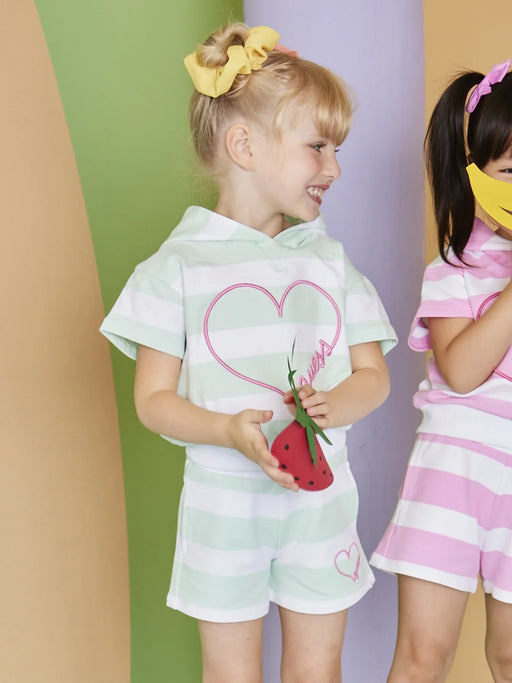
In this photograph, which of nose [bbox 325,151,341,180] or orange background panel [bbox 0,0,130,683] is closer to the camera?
nose [bbox 325,151,341,180]

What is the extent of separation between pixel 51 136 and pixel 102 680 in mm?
874

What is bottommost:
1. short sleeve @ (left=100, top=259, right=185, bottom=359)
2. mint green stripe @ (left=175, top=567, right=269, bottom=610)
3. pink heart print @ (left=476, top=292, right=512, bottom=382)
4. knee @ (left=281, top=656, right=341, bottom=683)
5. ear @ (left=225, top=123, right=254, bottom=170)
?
knee @ (left=281, top=656, right=341, bottom=683)

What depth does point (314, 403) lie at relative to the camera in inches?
36.4

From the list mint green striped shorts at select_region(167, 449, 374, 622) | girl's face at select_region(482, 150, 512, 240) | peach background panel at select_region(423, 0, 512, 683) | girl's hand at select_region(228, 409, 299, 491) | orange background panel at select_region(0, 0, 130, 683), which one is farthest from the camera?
peach background panel at select_region(423, 0, 512, 683)

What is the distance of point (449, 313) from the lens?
1088mm

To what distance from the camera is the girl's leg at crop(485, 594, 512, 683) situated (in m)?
1.07

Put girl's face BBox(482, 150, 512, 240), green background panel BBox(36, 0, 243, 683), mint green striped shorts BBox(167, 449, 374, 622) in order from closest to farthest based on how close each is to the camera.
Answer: mint green striped shorts BBox(167, 449, 374, 622), girl's face BBox(482, 150, 512, 240), green background panel BBox(36, 0, 243, 683)

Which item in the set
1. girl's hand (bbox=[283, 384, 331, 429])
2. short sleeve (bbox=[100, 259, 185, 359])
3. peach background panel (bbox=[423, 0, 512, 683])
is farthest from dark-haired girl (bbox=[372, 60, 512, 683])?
peach background panel (bbox=[423, 0, 512, 683])

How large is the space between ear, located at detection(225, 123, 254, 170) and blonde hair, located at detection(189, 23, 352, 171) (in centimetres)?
2

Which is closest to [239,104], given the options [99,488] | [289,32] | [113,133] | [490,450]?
[289,32]

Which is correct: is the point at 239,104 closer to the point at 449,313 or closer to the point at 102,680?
the point at 449,313

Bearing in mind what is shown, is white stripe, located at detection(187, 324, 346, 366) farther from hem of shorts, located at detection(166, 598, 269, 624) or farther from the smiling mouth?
hem of shorts, located at detection(166, 598, 269, 624)

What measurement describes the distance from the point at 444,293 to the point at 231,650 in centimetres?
51

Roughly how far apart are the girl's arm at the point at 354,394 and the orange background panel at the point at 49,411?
1.67 ft
